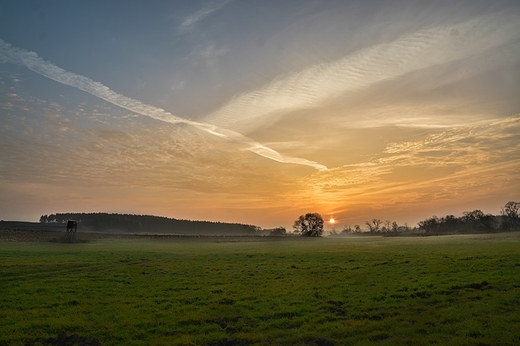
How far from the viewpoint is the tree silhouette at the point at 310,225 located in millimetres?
189125

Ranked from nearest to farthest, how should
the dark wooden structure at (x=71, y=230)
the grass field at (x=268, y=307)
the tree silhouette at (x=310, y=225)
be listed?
the grass field at (x=268, y=307), the dark wooden structure at (x=71, y=230), the tree silhouette at (x=310, y=225)

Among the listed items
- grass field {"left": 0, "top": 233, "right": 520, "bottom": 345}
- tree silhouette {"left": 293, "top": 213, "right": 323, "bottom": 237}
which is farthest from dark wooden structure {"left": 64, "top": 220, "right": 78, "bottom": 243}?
tree silhouette {"left": 293, "top": 213, "right": 323, "bottom": 237}

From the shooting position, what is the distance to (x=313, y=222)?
190m

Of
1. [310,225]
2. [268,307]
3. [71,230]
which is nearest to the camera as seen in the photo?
[268,307]

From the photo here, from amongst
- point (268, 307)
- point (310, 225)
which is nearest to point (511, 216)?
point (310, 225)

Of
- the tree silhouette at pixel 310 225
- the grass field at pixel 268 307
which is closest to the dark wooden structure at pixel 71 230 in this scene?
the grass field at pixel 268 307

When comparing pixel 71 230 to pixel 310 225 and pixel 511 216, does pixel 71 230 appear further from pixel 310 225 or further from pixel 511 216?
pixel 511 216

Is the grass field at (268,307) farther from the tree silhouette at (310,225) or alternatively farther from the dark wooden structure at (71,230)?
the tree silhouette at (310,225)

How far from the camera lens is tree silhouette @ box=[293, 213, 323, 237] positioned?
189 m

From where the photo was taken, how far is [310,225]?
19025cm

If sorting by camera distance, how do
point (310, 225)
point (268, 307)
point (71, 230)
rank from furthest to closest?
point (310, 225), point (71, 230), point (268, 307)

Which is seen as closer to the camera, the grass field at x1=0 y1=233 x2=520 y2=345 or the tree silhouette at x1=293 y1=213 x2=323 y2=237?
the grass field at x1=0 y1=233 x2=520 y2=345

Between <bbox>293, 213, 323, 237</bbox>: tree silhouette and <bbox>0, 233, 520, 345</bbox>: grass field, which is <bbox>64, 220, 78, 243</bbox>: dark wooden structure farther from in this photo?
<bbox>293, 213, 323, 237</bbox>: tree silhouette

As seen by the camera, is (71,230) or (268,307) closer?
(268,307)
